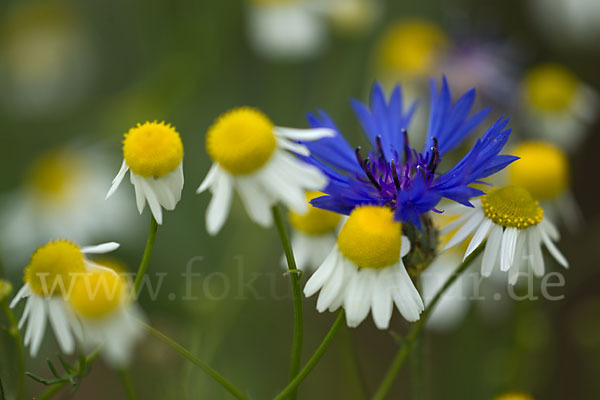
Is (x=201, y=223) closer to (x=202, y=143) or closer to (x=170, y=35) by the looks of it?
(x=202, y=143)

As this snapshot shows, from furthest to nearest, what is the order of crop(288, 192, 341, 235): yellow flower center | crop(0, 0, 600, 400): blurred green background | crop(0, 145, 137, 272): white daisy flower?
crop(0, 145, 137, 272): white daisy flower
crop(0, 0, 600, 400): blurred green background
crop(288, 192, 341, 235): yellow flower center

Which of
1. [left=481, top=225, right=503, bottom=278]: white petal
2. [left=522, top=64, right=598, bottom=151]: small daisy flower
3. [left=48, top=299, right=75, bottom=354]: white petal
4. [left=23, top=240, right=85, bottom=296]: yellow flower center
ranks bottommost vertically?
[left=522, top=64, right=598, bottom=151]: small daisy flower

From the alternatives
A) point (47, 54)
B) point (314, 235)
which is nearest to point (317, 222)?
point (314, 235)

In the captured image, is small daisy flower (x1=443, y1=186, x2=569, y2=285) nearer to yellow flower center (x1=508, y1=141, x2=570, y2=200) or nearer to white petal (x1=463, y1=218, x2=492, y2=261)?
white petal (x1=463, y1=218, x2=492, y2=261)

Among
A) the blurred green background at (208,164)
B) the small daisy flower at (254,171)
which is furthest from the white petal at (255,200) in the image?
the blurred green background at (208,164)

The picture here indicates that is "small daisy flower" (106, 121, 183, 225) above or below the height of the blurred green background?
above

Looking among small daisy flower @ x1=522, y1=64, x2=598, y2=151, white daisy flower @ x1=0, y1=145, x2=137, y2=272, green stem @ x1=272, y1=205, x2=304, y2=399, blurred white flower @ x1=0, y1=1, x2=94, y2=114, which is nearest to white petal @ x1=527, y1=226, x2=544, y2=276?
green stem @ x1=272, y1=205, x2=304, y2=399

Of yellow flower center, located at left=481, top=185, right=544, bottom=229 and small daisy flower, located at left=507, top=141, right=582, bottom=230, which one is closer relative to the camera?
yellow flower center, located at left=481, top=185, right=544, bottom=229
